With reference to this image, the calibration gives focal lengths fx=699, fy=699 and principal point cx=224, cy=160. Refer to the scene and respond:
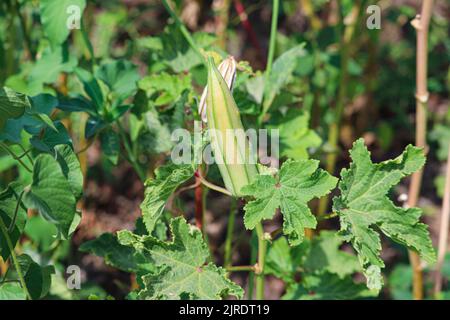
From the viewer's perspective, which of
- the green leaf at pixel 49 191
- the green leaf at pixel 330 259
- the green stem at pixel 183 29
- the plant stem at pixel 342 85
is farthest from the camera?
the plant stem at pixel 342 85

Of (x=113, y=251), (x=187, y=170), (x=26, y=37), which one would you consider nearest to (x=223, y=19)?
(x=26, y=37)

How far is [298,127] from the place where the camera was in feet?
5.61

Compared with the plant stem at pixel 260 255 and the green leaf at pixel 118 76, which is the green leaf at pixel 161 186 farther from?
the green leaf at pixel 118 76

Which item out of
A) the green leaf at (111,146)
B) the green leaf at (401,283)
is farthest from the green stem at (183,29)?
the green leaf at (401,283)

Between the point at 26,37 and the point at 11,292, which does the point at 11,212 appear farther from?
the point at 26,37

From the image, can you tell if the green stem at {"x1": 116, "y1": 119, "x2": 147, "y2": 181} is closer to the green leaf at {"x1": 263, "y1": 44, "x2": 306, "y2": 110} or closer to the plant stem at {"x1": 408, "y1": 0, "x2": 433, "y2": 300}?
the green leaf at {"x1": 263, "y1": 44, "x2": 306, "y2": 110}

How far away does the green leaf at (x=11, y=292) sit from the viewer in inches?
53.9

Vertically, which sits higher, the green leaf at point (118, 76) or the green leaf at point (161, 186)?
the green leaf at point (118, 76)

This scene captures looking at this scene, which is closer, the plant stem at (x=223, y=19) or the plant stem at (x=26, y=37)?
the plant stem at (x=26, y=37)

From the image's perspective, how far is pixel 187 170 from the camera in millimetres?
1307

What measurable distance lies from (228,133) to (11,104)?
398 mm

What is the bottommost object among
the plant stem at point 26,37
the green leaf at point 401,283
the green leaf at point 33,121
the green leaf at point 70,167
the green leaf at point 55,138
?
the green leaf at point 401,283
